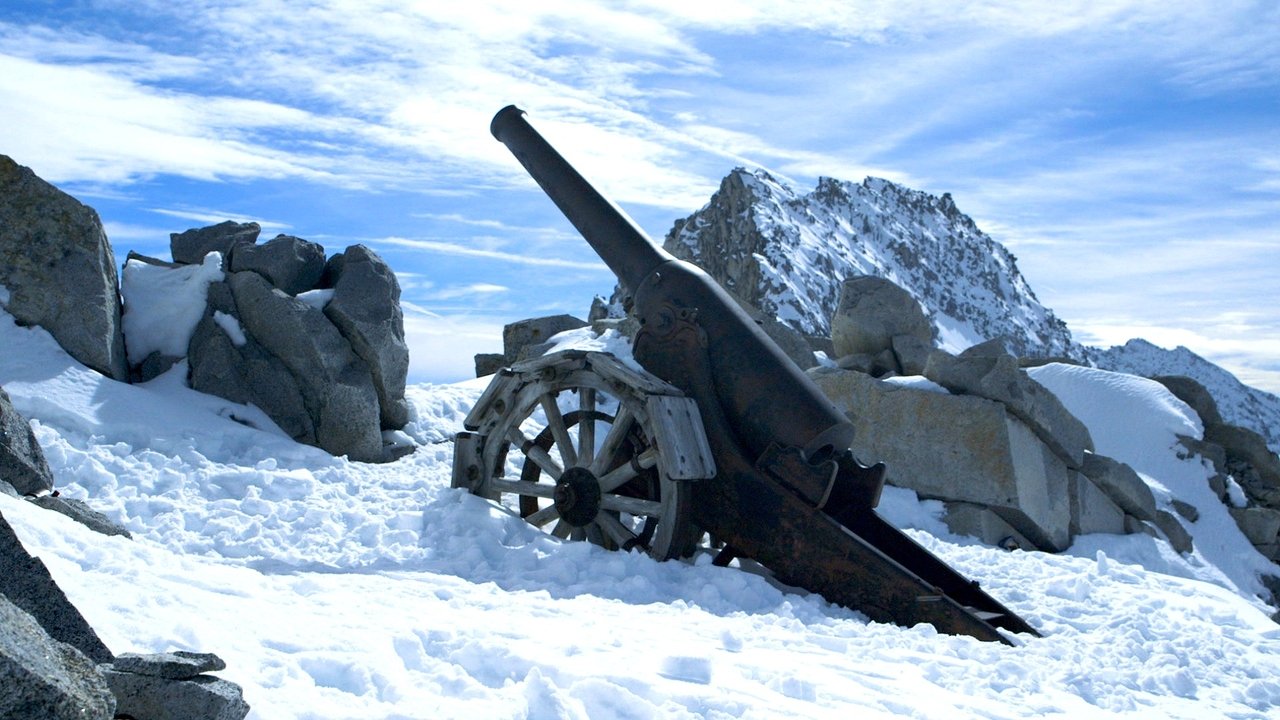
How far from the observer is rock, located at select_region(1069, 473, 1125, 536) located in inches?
425

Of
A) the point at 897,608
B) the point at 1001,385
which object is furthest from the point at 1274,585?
the point at 897,608

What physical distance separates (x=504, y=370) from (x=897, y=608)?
3.05m

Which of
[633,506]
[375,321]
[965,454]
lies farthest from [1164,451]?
[375,321]

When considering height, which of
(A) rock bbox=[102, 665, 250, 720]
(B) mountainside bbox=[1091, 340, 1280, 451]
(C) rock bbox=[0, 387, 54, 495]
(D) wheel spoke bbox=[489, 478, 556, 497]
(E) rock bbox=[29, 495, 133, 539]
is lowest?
(A) rock bbox=[102, 665, 250, 720]

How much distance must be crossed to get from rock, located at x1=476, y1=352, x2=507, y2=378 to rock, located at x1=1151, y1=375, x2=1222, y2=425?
8936 millimetres

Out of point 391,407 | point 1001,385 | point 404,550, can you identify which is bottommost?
point 404,550

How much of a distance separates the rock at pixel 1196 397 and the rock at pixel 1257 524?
83.2 inches

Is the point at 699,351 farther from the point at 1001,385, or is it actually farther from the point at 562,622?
the point at 1001,385

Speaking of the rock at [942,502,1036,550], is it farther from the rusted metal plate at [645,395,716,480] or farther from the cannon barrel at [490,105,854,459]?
the rusted metal plate at [645,395,716,480]

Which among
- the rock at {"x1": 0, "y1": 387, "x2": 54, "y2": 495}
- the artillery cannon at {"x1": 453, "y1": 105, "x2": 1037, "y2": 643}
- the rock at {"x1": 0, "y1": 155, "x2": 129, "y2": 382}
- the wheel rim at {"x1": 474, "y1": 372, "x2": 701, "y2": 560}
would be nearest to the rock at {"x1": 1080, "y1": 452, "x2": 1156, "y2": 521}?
the artillery cannon at {"x1": 453, "y1": 105, "x2": 1037, "y2": 643}

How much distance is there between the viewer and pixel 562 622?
16.1 ft

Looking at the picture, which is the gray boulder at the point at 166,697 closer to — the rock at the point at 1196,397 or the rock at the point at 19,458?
Result: the rock at the point at 19,458

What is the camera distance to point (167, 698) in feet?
10.6

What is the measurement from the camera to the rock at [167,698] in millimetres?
3221
